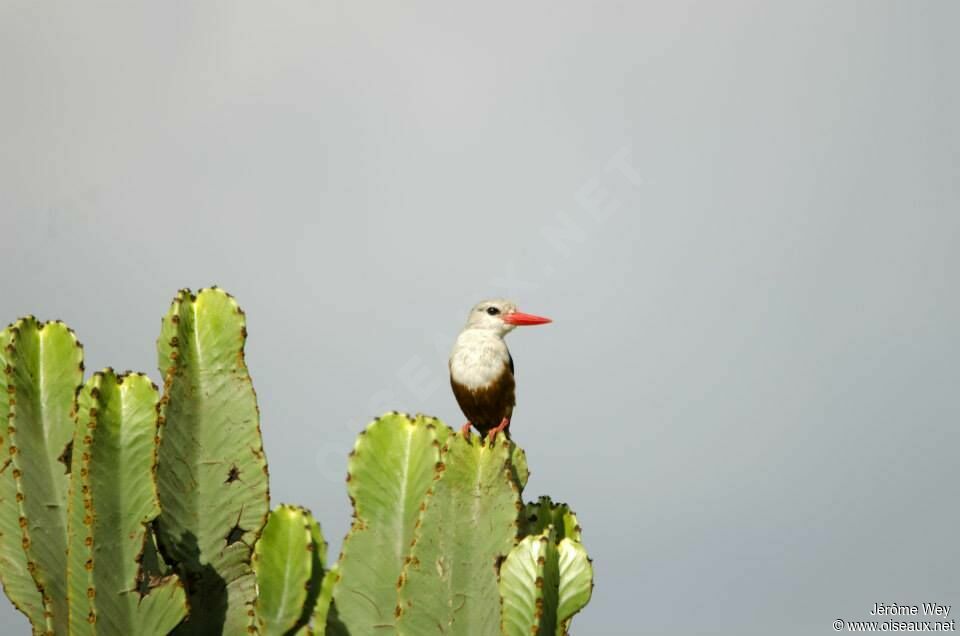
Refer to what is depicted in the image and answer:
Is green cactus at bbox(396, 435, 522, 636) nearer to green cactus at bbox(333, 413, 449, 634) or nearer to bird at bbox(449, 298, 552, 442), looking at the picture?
green cactus at bbox(333, 413, 449, 634)

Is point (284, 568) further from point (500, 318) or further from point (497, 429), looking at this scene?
point (500, 318)

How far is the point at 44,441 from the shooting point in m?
6.06

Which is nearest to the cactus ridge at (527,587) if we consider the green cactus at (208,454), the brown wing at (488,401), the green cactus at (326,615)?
the green cactus at (326,615)

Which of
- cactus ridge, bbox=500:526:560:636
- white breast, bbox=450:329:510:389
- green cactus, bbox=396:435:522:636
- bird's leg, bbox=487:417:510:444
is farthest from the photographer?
white breast, bbox=450:329:510:389

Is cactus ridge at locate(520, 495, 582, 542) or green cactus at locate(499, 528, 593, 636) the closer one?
green cactus at locate(499, 528, 593, 636)

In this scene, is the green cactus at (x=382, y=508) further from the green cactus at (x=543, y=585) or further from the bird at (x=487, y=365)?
the bird at (x=487, y=365)

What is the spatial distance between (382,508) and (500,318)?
208 cm

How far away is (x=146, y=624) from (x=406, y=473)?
1666mm

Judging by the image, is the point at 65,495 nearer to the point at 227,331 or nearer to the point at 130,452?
the point at 130,452

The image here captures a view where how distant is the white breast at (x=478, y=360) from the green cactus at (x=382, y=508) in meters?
1.45

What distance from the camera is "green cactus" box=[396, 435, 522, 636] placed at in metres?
5.30

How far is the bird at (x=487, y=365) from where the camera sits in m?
6.98

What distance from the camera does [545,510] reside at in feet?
19.9

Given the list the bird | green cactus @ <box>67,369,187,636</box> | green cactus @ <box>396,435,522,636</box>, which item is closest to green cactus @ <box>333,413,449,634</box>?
green cactus @ <box>396,435,522,636</box>
